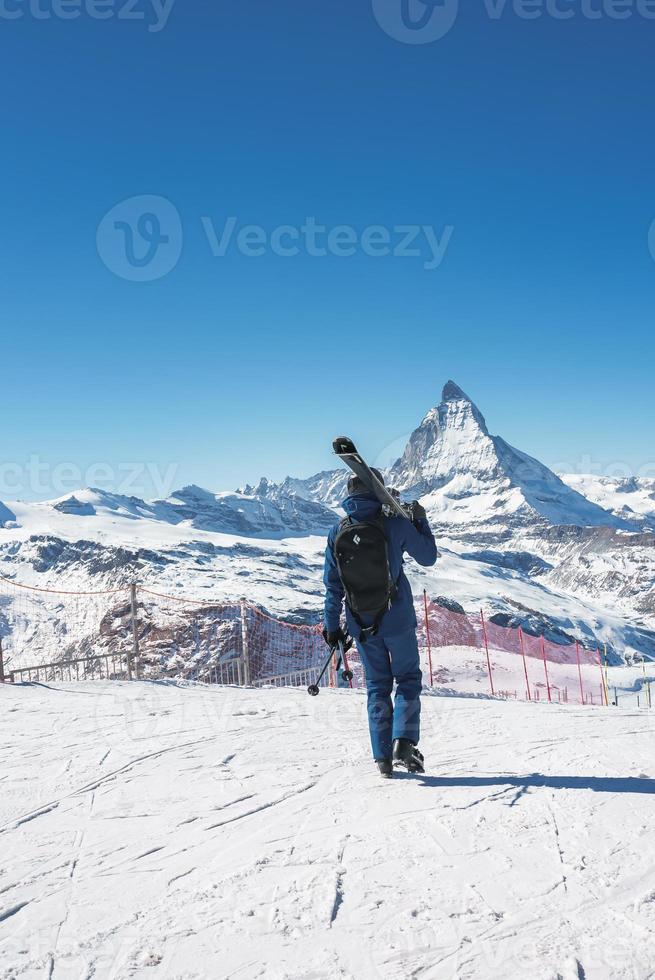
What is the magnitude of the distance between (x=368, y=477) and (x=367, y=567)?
0.59 metres

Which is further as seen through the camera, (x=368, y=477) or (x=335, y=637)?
(x=335, y=637)

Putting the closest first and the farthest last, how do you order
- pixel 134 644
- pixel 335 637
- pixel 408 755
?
pixel 408 755, pixel 335 637, pixel 134 644

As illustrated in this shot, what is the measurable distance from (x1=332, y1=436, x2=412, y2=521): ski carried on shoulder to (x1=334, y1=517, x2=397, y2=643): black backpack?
0.50ft

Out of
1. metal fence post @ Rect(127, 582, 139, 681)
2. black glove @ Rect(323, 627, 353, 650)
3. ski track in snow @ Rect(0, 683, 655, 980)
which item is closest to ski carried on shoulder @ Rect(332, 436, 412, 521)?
black glove @ Rect(323, 627, 353, 650)

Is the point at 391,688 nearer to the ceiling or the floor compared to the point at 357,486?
nearer to the floor

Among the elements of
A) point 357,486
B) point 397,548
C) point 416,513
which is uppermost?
point 357,486

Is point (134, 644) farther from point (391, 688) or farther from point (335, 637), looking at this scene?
point (391, 688)

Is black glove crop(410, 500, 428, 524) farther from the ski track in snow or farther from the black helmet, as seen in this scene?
the ski track in snow

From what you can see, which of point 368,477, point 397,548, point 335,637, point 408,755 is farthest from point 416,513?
point 408,755

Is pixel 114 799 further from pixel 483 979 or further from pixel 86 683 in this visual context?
pixel 86 683

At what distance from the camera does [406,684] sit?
4.98 m

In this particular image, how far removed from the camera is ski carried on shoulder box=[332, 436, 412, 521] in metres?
4.63

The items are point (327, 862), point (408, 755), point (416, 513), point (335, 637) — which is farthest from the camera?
point (335, 637)

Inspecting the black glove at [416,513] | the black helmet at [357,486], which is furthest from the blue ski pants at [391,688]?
the black helmet at [357,486]
